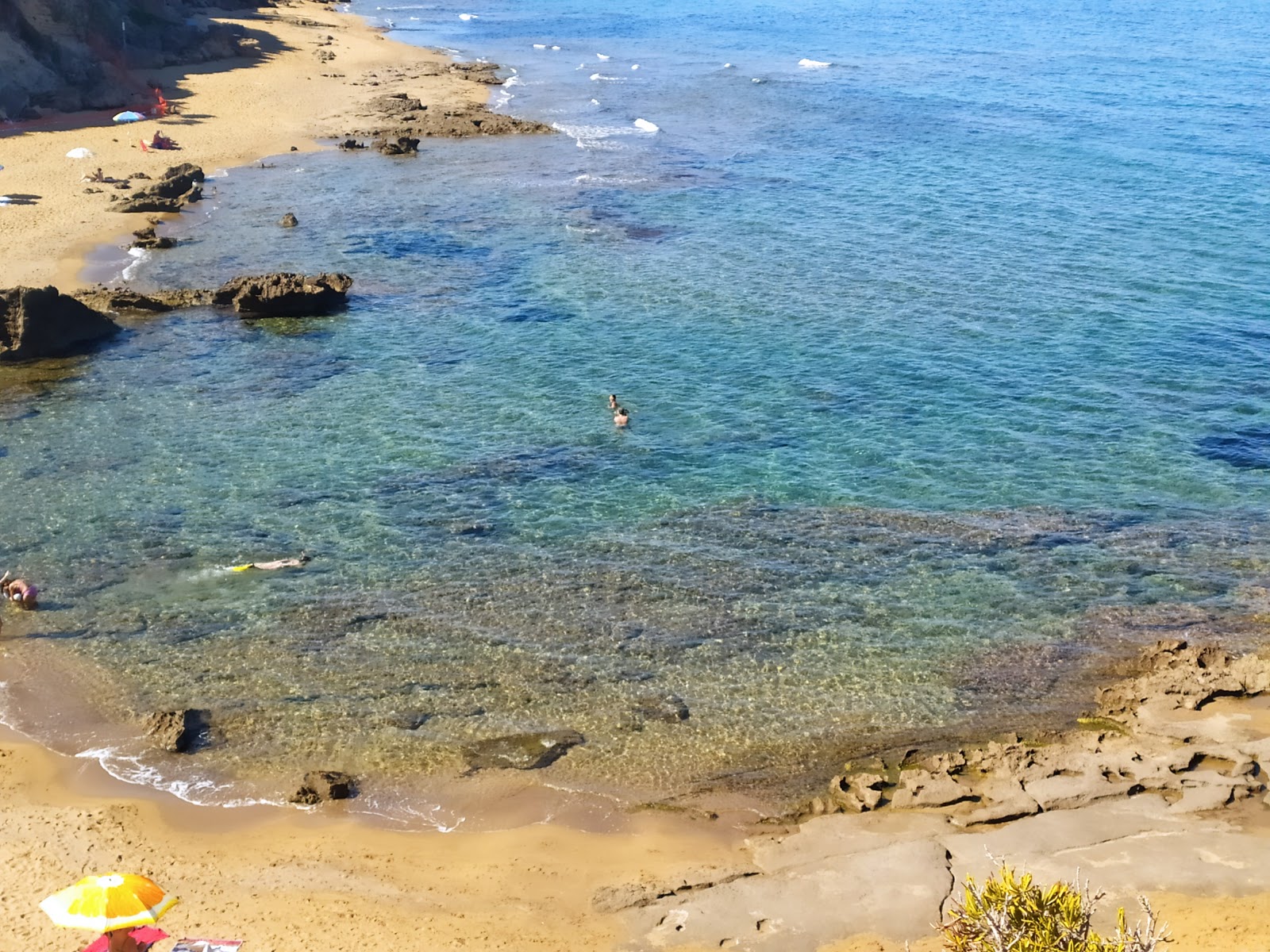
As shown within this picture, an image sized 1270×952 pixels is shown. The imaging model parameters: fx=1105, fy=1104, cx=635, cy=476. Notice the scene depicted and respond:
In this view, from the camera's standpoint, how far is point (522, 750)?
18.0 meters

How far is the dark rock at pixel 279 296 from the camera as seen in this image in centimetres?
3566

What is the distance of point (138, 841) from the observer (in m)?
16.0

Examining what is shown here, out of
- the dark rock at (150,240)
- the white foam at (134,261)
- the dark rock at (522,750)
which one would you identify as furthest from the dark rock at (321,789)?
the dark rock at (150,240)

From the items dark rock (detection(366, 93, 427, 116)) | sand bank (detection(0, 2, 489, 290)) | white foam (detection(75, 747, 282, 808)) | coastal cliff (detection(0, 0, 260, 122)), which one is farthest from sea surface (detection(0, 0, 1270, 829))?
coastal cliff (detection(0, 0, 260, 122))

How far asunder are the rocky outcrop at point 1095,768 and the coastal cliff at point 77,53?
179 feet

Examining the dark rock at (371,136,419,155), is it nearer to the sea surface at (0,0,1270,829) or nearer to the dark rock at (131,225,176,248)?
the sea surface at (0,0,1270,829)

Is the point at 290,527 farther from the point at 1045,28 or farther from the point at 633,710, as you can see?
the point at 1045,28

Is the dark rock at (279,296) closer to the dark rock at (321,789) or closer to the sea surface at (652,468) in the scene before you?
the sea surface at (652,468)

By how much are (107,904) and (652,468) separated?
55.1ft

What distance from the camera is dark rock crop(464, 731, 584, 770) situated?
58.2ft

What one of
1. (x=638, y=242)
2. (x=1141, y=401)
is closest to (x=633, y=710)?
(x=1141, y=401)

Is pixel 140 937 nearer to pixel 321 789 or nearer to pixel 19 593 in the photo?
pixel 321 789

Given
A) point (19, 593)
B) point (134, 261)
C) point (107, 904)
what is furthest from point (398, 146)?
point (107, 904)

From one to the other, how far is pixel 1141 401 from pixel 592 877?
21.9m
